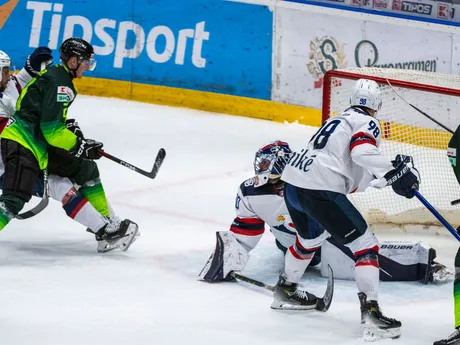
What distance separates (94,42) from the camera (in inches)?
363

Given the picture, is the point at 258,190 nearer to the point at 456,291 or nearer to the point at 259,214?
the point at 259,214

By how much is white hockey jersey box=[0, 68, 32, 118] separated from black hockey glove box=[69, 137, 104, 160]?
545mm

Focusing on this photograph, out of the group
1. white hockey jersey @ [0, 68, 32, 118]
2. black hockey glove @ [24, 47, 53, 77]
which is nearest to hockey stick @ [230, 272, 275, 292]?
white hockey jersey @ [0, 68, 32, 118]

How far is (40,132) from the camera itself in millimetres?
5453

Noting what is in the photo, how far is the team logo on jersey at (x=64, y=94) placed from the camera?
17.5 feet

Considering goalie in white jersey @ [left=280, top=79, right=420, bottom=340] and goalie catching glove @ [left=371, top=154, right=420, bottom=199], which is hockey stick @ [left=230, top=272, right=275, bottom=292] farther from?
goalie catching glove @ [left=371, top=154, right=420, bottom=199]

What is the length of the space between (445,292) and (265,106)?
4.11 metres

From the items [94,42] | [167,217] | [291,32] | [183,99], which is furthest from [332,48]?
[167,217]

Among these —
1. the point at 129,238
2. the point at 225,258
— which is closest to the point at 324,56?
the point at 129,238

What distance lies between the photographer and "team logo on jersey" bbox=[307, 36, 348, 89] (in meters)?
8.53

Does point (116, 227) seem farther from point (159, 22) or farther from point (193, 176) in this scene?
point (159, 22)

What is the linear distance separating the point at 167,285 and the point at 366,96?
1.36 m

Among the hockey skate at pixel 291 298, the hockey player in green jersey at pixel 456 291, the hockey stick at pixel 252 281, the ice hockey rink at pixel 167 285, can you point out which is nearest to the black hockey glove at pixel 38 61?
the ice hockey rink at pixel 167 285

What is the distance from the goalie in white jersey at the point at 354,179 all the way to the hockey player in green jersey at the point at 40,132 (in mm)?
1333
